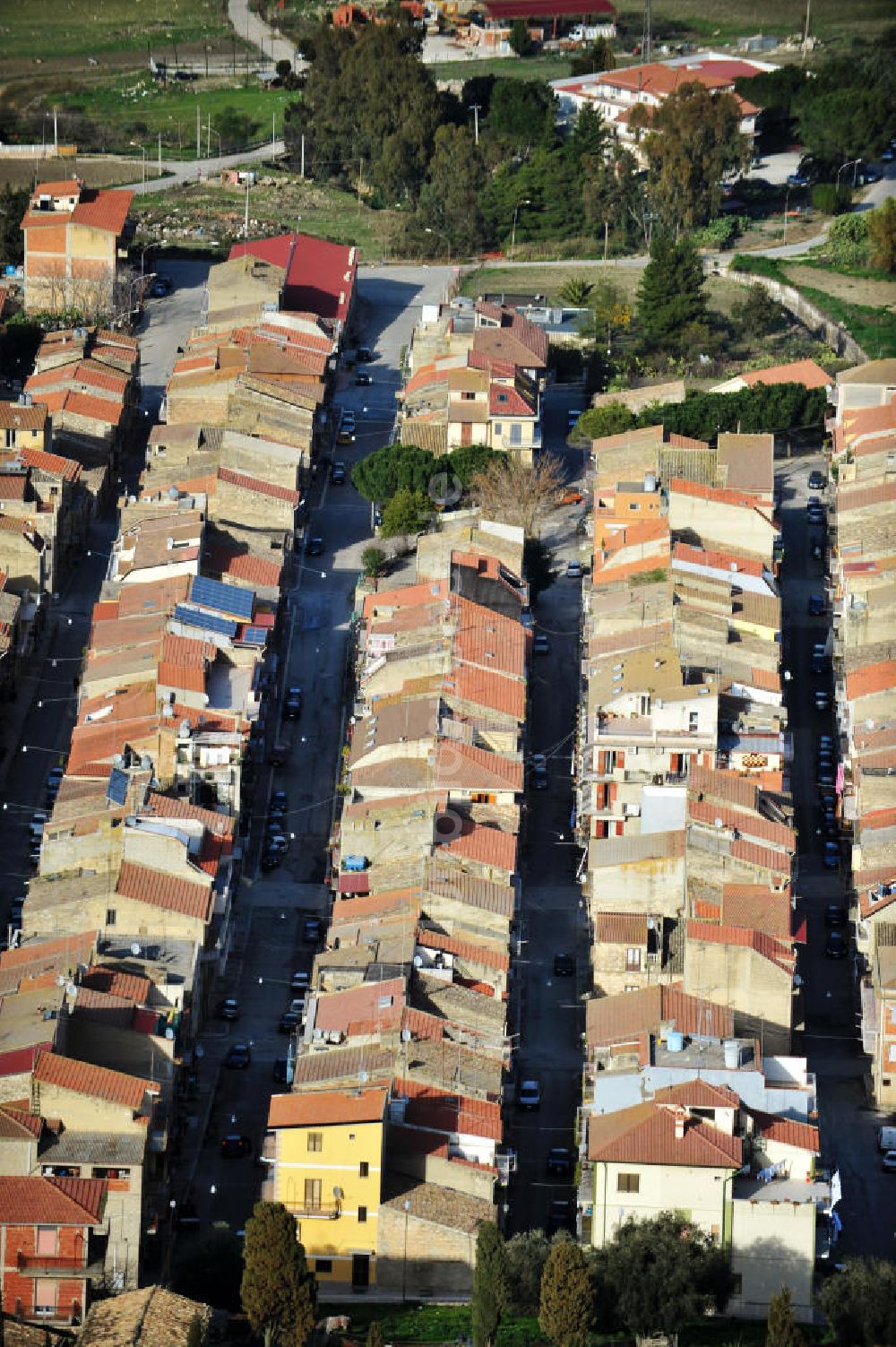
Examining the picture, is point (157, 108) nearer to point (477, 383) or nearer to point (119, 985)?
point (477, 383)

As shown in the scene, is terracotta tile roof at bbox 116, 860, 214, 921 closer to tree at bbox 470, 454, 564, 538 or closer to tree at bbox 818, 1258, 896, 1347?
tree at bbox 818, 1258, 896, 1347

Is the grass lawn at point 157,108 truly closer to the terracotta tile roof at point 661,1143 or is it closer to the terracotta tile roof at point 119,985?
the terracotta tile roof at point 119,985

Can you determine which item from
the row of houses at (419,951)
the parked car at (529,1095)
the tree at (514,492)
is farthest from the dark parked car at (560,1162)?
the tree at (514,492)

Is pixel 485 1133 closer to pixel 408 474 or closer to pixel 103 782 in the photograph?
pixel 103 782

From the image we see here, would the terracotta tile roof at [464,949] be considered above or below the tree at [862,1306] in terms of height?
above

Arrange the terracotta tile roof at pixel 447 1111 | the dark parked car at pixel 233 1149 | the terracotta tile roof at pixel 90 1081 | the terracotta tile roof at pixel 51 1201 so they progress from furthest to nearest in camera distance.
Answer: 1. the dark parked car at pixel 233 1149
2. the terracotta tile roof at pixel 447 1111
3. the terracotta tile roof at pixel 90 1081
4. the terracotta tile roof at pixel 51 1201

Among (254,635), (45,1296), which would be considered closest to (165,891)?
(45,1296)
